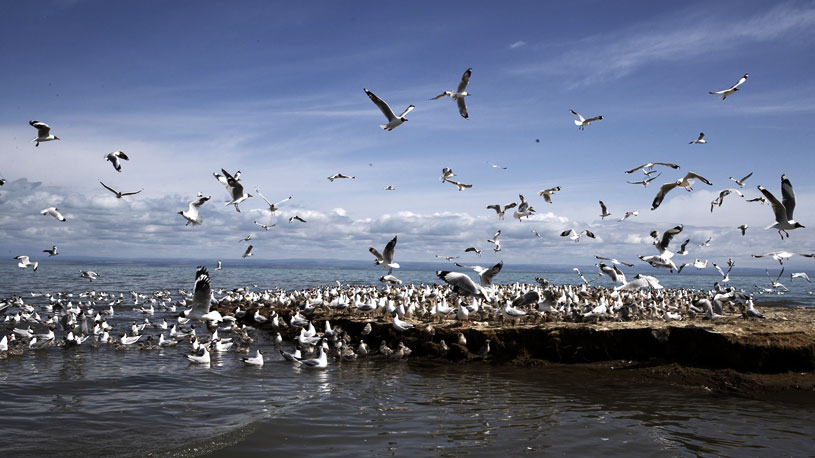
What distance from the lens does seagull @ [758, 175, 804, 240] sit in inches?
480

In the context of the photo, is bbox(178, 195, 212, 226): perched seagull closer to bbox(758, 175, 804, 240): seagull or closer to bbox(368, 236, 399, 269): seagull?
bbox(368, 236, 399, 269): seagull

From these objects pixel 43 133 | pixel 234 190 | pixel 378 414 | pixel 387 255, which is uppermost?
pixel 43 133

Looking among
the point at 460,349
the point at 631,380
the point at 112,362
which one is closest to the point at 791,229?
the point at 631,380

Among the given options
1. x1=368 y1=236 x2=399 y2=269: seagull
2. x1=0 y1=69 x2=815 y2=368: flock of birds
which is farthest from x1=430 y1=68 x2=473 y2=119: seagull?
x1=368 y1=236 x2=399 y2=269: seagull

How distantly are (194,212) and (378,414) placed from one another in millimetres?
7433

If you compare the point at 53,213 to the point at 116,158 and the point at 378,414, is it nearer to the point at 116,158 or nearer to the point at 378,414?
the point at 116,158

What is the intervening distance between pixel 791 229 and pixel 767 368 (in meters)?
3.49

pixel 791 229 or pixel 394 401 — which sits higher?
pixel 791 229

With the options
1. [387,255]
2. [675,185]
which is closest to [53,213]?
[387,255]

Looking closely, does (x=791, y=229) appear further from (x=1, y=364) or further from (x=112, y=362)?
(x=1, y=364)

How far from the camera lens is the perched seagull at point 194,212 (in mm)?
13664

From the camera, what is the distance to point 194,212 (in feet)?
46.0

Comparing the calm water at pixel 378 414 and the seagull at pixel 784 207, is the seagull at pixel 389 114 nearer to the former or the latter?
the calm water at pixel 378 414

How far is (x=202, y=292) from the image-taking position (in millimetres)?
11195
